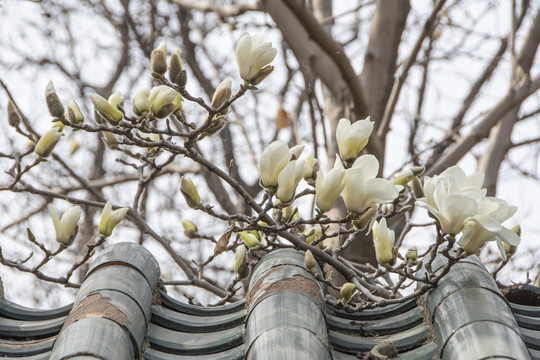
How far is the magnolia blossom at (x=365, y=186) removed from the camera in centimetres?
160

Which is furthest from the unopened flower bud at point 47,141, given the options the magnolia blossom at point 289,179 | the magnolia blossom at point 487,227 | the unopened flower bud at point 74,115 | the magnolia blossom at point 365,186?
the magnolia blossom at point 487,227

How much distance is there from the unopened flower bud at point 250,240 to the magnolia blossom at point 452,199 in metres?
0.59

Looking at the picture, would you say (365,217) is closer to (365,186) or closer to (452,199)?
(365,186)

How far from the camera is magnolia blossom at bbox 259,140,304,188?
1668 mm

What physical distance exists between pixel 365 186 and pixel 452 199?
0.74ft

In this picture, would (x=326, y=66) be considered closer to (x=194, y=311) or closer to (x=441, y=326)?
(x=194, y=311)

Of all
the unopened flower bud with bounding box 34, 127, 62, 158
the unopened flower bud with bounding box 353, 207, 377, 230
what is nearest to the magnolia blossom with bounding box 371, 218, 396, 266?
the unopened flower bud with bounding box 353, 207, 377, 230

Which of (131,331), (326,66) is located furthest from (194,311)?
(326,66)

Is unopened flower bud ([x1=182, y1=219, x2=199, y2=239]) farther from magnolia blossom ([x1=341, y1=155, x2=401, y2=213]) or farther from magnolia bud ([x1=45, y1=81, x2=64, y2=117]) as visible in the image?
magnolia blossom ([x1=341, y1=155, x2=401, y2=213])

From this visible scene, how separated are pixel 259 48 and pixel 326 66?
77.0 inches

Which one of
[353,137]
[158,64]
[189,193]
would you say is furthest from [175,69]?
[353,137]

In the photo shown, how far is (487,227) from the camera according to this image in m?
1.48

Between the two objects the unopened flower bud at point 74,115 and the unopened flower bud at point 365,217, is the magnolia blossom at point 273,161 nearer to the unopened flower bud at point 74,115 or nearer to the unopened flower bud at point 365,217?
the unopened flower bud at point 365,217

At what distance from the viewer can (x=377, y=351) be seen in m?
1.52
